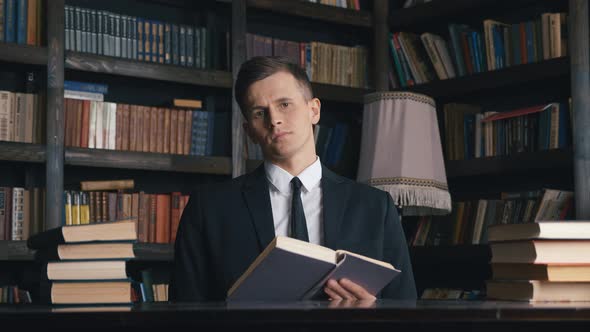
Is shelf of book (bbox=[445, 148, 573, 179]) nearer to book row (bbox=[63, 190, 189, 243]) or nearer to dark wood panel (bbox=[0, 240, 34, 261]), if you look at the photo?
book row (bbox=[63, 190, 189, 243])

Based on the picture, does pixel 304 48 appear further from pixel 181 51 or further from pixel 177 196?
pixel 177 196

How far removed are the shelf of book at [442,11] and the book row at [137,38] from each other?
973mm

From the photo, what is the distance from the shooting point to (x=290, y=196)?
2.18m

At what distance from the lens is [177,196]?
3.89 meters

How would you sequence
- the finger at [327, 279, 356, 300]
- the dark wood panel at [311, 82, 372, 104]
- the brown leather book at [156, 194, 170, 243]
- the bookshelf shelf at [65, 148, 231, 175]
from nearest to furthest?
the finger at [327, 279, 356, 300], the bookshelf shelf at [65, 148, 231, 175], the brown leather book at [156, 194, 170, 243], the dark wood panel at [311, 82, 372, 104]

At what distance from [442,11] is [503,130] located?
713 millimetres

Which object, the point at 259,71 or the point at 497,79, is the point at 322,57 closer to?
the point at 497,79

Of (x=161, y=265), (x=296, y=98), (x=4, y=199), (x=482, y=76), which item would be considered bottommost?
(x=161, y=265)

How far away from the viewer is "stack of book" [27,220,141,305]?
1524 mm

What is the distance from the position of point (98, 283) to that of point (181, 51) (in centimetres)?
254

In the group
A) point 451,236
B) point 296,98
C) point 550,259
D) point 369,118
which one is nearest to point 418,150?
point 369,118

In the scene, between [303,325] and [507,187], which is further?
[507,187]

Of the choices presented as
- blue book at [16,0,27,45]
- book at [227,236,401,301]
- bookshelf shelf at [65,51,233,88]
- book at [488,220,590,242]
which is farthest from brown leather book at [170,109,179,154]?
book at [488,220,590,242]

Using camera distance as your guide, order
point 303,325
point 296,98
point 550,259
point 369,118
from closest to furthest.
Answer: point 303,325
point 550,259
point 296,98
point 369,118
